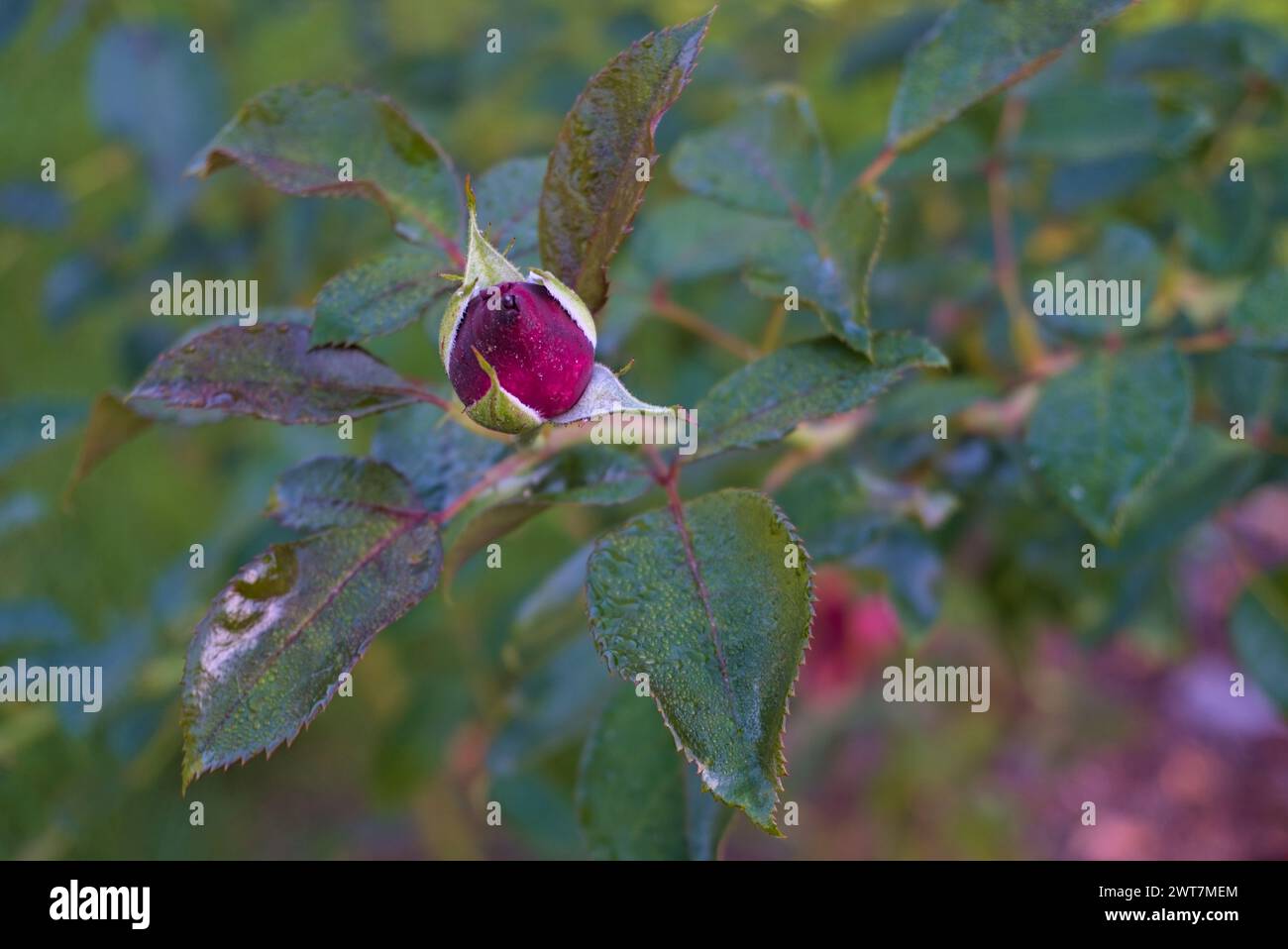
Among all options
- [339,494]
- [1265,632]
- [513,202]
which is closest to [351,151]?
[513,202]

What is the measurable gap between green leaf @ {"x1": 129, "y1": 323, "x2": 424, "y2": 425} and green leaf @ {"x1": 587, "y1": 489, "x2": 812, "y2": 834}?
0.14 m

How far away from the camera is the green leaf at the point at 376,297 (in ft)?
1.71

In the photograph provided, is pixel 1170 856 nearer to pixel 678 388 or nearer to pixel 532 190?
pixel 678 388

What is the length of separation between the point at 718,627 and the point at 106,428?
13.7 inches

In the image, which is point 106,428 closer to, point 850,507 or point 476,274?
point 476,274

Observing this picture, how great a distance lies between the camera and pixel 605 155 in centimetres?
48

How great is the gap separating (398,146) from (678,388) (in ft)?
1.61

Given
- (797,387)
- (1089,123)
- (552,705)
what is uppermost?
(1089,123)

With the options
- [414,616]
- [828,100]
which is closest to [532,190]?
[414,616]

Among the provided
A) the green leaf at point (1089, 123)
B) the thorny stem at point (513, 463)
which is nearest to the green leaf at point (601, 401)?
the thorny stem at point (513, 463)

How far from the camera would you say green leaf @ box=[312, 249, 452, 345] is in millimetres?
521

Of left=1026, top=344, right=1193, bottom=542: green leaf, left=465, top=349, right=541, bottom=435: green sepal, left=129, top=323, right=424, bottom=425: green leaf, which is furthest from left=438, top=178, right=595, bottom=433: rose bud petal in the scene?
left=1026, top=344, right=1193, bottom=542: green leaf

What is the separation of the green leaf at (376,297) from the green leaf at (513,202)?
0.05 meters

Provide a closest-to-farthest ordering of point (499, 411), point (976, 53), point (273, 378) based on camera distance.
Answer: point (499, 411) → point (273, 378) → point (976, 53)
